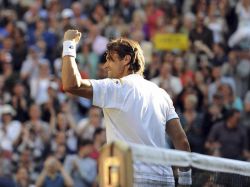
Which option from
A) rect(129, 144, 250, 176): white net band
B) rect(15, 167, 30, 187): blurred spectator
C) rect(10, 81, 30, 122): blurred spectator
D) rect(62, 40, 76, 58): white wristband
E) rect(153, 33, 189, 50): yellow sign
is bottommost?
rect(15, 167, 30, 187): blurred spectator

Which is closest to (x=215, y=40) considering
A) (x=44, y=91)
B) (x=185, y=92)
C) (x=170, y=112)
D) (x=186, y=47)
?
(x=186, y=47)

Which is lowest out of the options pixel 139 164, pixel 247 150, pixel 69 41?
pixel 247 150

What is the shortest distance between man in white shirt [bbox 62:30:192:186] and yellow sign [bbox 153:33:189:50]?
11.7 meters

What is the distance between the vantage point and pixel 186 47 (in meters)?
19.7

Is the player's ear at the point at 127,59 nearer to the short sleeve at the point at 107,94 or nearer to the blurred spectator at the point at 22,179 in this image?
the short sleeve at the point at 107,94

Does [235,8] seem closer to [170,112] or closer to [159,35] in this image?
[159,35]

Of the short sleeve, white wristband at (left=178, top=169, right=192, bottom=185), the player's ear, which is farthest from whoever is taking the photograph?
the player's ear

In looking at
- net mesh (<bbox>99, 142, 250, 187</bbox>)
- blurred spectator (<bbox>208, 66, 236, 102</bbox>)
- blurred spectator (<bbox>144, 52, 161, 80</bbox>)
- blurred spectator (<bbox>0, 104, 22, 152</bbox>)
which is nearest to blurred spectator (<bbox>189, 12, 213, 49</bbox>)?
blurred spectator (<bbox>208, 66, 236, 102</bbox>)

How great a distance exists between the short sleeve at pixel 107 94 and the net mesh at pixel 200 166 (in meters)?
0.68

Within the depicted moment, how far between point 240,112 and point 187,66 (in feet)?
5.98

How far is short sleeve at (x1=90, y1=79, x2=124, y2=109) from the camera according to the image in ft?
24.9

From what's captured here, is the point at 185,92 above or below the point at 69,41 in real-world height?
below

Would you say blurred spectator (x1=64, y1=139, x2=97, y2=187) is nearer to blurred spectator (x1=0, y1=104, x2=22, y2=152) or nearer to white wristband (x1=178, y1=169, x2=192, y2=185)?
blurred spectator (x1=0, y1=104, x2=22, y2=152)

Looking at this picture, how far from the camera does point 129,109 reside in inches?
301
